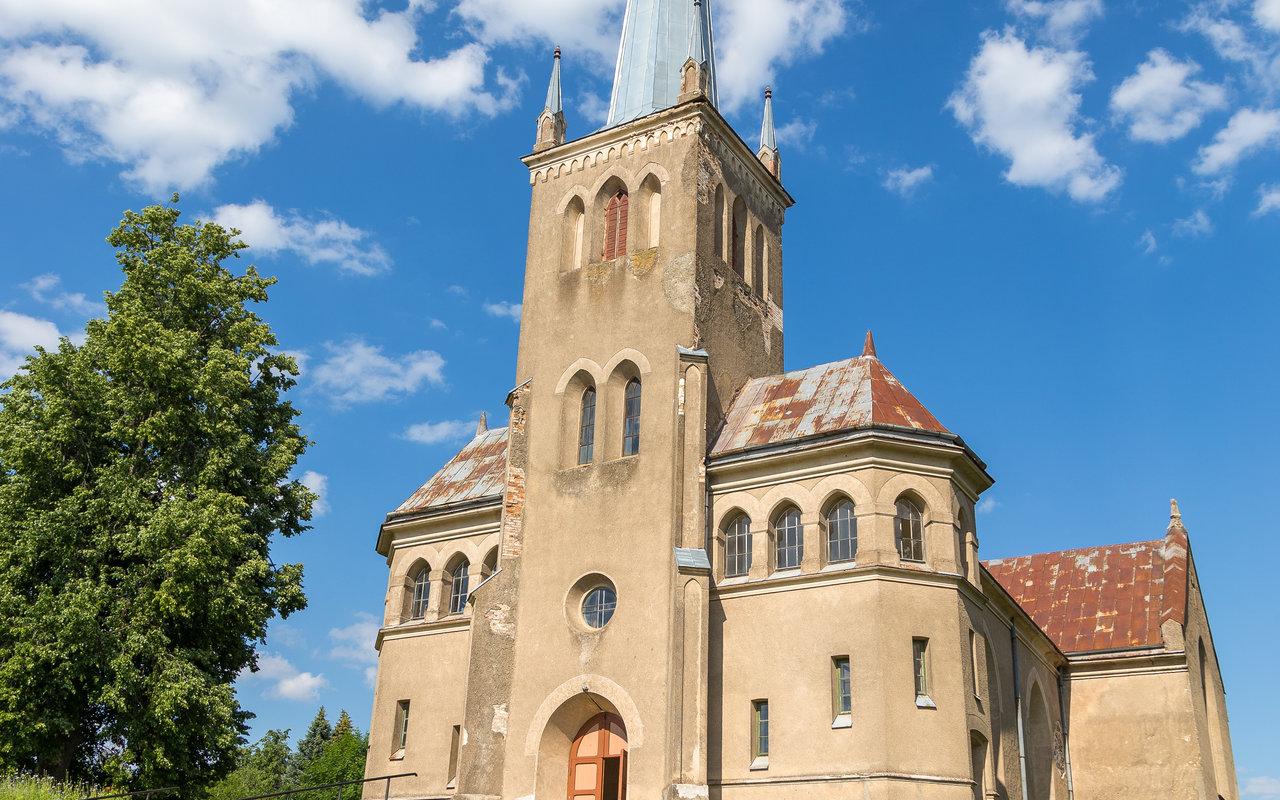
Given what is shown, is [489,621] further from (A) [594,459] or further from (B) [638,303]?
(B) [638,303]

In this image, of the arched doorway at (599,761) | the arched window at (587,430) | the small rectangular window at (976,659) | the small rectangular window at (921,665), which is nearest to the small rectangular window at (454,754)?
the arched doorway at (599,761)

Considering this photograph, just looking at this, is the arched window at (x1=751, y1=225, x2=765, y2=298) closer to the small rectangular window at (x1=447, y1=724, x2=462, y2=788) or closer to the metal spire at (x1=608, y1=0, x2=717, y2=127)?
the metal spire at (x1=608, y1=0, x2=717, y2=127)

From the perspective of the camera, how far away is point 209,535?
25172 millimetres

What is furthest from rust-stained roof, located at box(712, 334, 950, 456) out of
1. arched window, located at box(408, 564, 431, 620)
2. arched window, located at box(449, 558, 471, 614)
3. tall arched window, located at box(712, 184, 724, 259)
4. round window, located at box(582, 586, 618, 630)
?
arched window, located at box(408, 564, 431, 620)

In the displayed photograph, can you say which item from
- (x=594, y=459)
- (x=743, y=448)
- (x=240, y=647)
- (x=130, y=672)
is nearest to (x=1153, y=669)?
(x=743, y=448)

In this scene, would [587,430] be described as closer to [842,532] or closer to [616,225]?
[616,225]

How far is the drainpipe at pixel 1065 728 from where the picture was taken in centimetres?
3275

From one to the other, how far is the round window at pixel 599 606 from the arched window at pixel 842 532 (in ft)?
15.1

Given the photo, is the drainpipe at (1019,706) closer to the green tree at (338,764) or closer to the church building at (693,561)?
the church building at (693,561)

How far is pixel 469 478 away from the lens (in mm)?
30531

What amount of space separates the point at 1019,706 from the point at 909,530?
6731 mm

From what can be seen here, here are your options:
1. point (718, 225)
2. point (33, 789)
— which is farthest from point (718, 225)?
point (33, 789)

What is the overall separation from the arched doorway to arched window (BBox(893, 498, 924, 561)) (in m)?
6.84

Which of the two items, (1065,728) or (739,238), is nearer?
(739,238)
